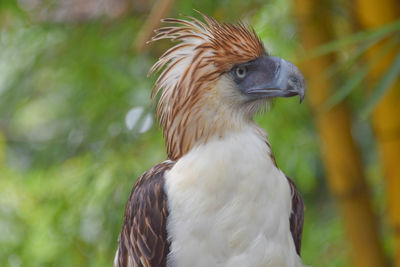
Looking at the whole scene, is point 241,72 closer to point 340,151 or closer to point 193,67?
point 193,67

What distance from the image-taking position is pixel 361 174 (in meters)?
2.63

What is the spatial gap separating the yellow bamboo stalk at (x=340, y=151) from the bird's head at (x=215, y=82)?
2.86 feet

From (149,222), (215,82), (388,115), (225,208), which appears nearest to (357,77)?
(388,115)

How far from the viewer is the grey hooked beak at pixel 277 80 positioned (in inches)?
65.4

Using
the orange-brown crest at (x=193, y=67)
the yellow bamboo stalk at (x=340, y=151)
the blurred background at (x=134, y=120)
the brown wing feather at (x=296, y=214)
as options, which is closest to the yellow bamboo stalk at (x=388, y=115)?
the blurred background at (x=134, y=120)

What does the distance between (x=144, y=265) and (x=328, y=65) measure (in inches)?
48.6

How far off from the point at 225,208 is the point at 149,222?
8.5 inches

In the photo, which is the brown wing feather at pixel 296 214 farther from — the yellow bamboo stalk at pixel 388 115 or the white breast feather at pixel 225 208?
the yellow bamboo stalk at pixel 388 115

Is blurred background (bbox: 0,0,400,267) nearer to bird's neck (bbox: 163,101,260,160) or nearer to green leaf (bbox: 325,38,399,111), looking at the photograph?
green leaf (bbox: 325,38,399,111)

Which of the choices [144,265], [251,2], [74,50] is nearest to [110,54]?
[74,50]

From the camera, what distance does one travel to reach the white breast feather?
1647 mm

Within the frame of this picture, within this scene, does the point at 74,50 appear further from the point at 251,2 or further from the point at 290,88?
the point at 290,88

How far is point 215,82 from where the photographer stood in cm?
171

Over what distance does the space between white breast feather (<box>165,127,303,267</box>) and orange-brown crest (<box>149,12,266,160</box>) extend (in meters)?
0.07
